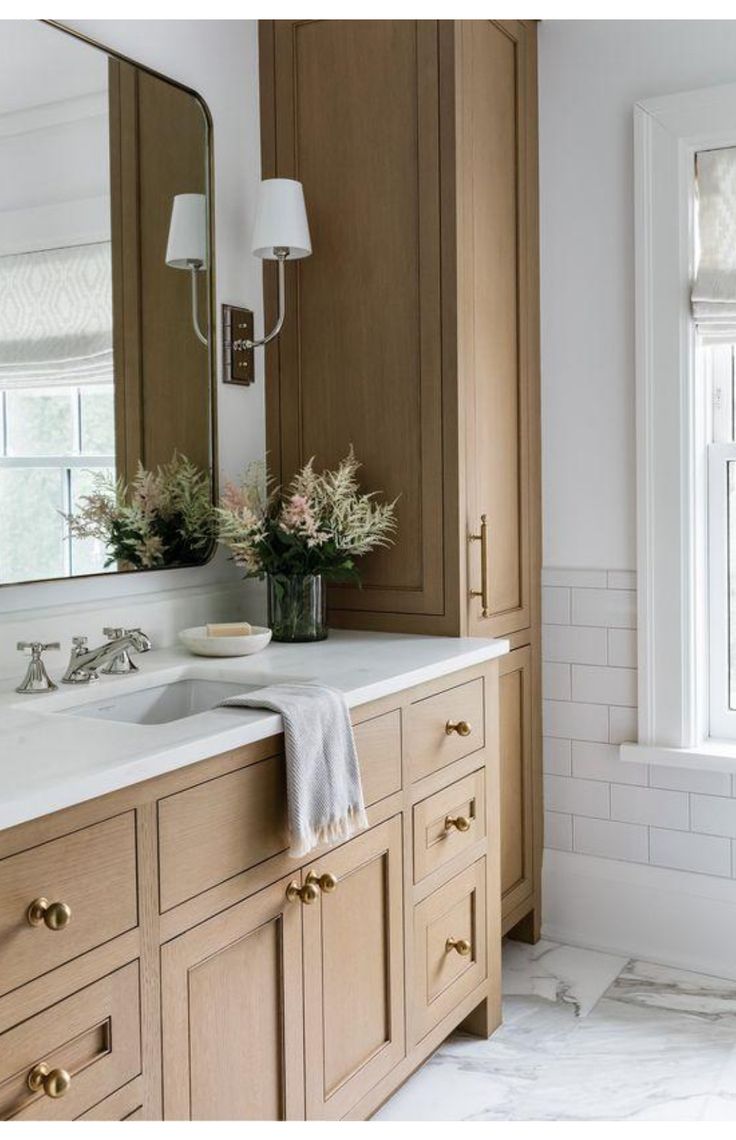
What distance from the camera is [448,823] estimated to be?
85.6 inches

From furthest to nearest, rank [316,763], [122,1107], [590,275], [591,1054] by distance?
[590,275]
[591,1054]
[316,763]
[122,1107]

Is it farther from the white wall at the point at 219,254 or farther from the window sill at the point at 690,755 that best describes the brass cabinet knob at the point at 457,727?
the window sill at the point at 690,755

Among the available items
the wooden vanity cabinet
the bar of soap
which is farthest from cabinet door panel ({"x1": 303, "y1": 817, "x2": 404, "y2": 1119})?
the bar of soap

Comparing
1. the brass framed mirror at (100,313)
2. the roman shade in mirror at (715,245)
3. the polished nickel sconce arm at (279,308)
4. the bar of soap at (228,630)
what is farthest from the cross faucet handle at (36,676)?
the roman shade in mirror at (715,245)

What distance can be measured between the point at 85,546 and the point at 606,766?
5.20 ft

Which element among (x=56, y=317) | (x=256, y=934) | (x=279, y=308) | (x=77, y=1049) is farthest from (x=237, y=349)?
(x=77, y=1049)

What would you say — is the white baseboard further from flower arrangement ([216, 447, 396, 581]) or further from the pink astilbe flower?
the pink astilbe flower

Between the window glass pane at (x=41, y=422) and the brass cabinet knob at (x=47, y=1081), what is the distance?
1.12m

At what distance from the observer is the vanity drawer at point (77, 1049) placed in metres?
1.20

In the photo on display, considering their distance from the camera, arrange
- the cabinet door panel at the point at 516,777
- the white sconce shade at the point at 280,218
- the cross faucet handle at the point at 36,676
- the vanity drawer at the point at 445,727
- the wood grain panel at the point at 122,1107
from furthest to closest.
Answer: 1. the cabinet door panel at the point at 516,777
2. the white sconce shade at the point at 280,218
3. the vanity drawer at the point at 445,727
4. the cross faucet handle at the point at 36,676
5. the wood grain panel at the point at 122,1107

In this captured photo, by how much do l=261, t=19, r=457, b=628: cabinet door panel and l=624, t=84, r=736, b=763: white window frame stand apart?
0.64 metres

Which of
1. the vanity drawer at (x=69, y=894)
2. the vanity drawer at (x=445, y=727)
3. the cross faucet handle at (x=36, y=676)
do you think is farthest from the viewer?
the vanity drawer at (x=445, y=727)

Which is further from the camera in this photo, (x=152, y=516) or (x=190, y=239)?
(x=190, y=239)

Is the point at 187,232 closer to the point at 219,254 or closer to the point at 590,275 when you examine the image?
the point at 219,254
